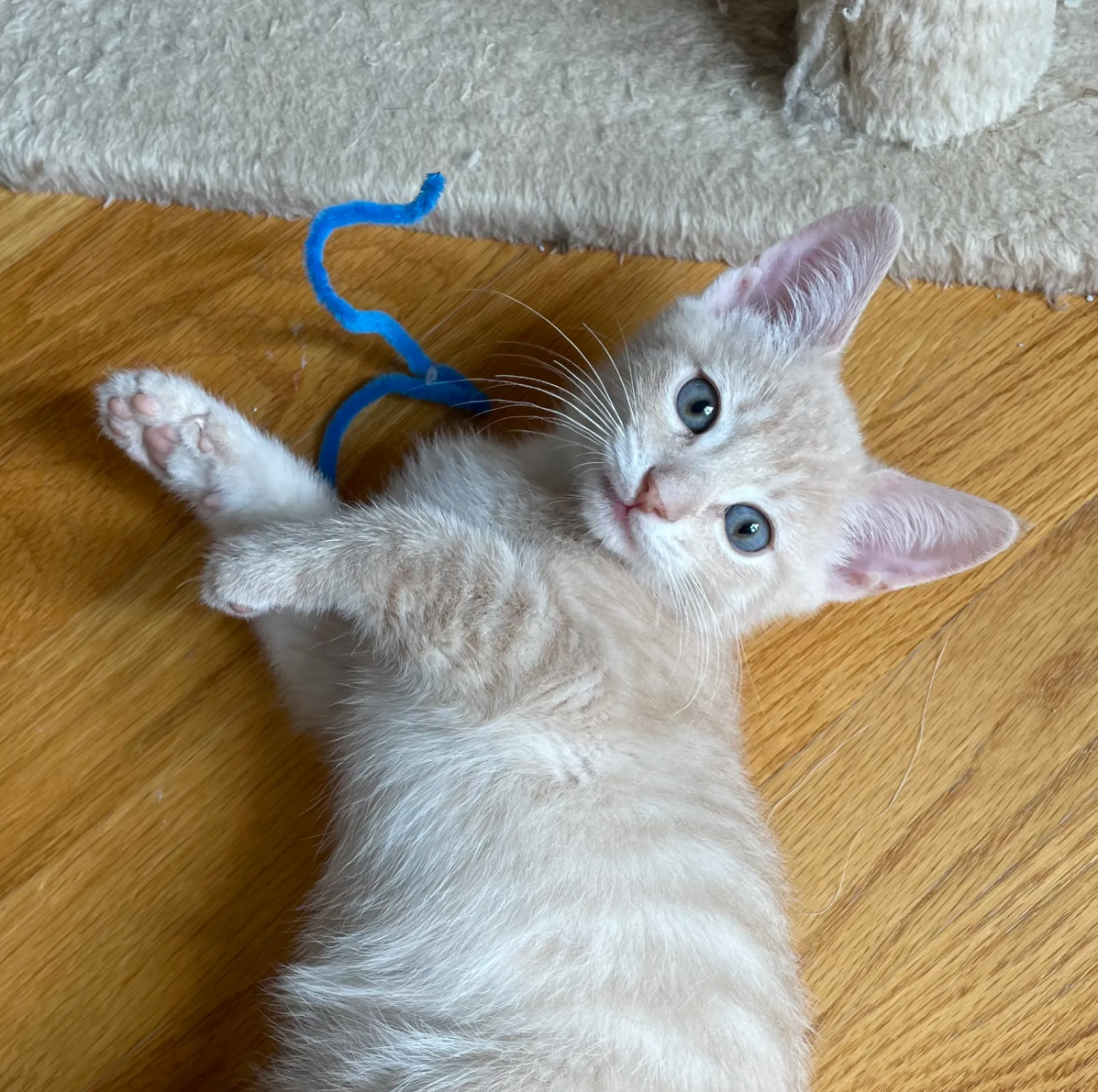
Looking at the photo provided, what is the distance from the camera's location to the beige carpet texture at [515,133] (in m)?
1.29

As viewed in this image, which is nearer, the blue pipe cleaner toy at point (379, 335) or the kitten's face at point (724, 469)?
the kitten's face at point (724, 469)

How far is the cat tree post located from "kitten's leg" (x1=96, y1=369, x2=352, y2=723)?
0.89 m

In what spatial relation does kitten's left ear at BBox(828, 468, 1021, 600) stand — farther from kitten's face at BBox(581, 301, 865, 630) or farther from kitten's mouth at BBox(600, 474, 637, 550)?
kitten's mouth at BBox(600, 474, 637, 550)

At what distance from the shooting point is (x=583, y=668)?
3.31 feet

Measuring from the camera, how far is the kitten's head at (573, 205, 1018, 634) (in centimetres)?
104

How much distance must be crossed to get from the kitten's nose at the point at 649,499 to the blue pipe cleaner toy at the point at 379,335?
348 mm

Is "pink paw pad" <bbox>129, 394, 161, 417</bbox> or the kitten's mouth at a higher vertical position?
"pink paw pad" <bbox>129, 394, 161, 417</bbox>

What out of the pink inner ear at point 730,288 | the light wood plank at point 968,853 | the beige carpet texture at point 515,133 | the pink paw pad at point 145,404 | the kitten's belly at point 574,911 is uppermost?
the beige carpet texture at point 515,133

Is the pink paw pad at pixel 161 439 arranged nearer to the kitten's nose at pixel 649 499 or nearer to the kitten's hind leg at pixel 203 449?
the kitten's hind leg at pixel 203 449

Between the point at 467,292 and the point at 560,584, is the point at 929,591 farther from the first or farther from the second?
the point at 467,292

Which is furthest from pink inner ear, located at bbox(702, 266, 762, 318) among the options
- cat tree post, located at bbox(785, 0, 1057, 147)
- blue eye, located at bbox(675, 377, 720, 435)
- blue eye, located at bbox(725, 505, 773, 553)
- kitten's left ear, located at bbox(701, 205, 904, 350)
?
cat tree post, located at bbox(785, 0, 1057, 147)

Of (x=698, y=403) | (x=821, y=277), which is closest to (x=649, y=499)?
(x=698, y=403)

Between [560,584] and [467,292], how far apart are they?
50cm

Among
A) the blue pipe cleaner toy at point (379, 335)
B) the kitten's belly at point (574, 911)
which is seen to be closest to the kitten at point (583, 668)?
the kitten's belly at point (574, 911)
